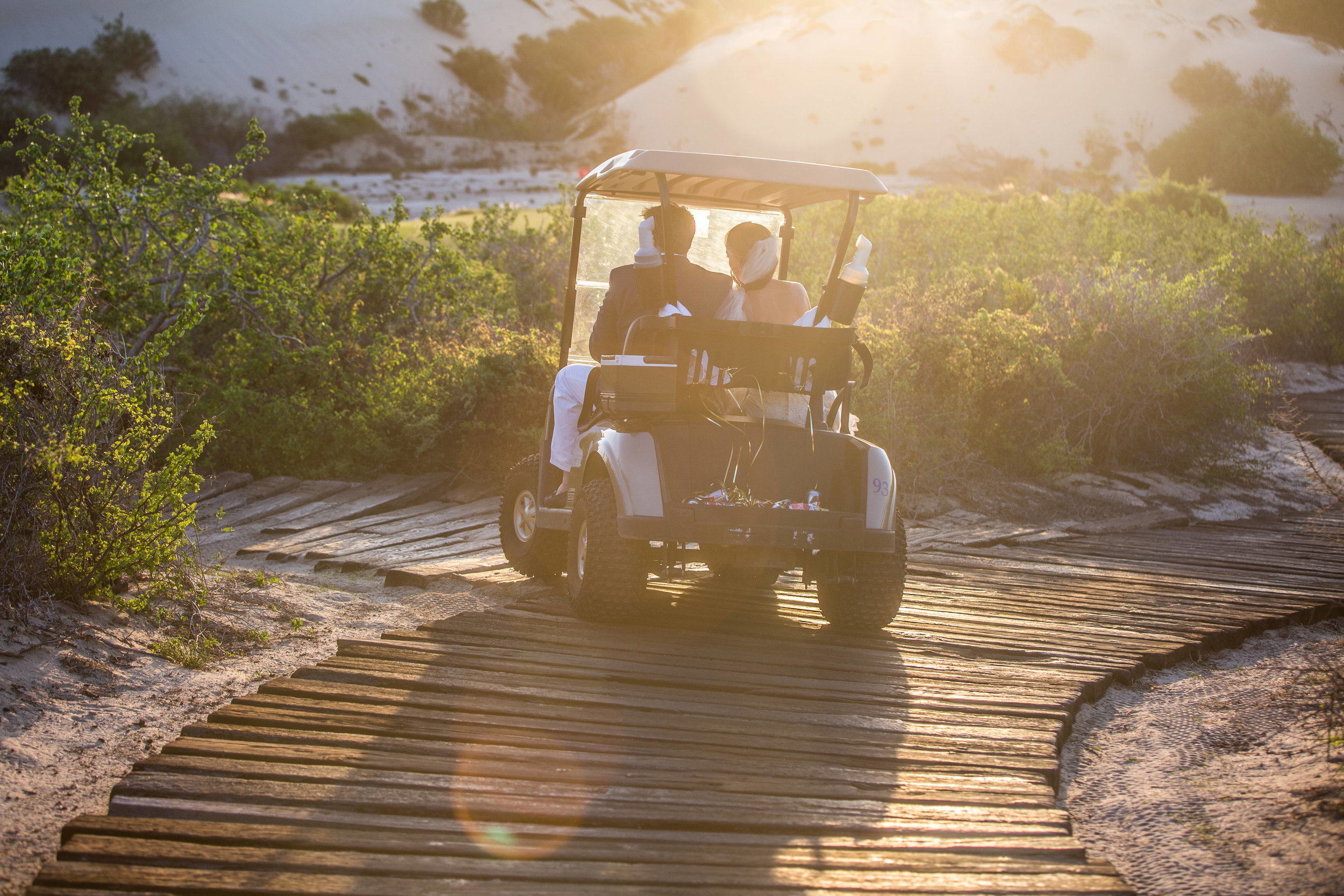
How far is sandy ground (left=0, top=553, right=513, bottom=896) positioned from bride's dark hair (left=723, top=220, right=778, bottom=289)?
208cm

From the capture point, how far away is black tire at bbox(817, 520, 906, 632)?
4.82 metres

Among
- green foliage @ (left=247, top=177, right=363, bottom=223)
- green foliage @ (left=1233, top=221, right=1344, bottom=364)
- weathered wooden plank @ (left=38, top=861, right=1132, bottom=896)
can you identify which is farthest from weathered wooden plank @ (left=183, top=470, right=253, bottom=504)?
green foliage @ (left=1233, top=221, right=1344, bottom=364)

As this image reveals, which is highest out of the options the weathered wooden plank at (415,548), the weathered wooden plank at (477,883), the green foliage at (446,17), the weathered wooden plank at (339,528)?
the green foliage at (446,17)

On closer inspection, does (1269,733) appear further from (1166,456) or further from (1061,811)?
(1166,456)

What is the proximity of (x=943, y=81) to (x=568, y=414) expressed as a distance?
82.4m

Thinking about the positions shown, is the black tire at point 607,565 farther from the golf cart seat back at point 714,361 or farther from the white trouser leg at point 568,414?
the white trouser leg at point 568,414

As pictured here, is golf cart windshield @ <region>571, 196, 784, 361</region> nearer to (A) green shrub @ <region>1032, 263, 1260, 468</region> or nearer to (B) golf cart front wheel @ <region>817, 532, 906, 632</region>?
(B) golf cart front wheel @ <region>817, 532, 906, 632</region>

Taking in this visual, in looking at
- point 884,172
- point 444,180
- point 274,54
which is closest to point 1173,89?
point 884,172

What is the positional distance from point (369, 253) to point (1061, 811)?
31.3 feet

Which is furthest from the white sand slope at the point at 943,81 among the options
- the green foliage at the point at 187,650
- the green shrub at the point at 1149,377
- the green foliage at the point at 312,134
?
the green foliage at the point at 187,650

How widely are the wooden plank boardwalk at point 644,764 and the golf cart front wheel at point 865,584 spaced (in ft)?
0.32

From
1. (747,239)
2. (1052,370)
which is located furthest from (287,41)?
(747,239)

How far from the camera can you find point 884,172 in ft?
206

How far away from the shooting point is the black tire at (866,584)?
4.82 metres
